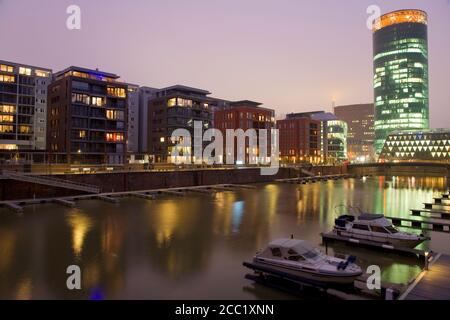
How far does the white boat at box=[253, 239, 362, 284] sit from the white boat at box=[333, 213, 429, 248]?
400 inches

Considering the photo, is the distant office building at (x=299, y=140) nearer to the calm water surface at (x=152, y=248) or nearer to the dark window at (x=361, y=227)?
the calm water surface at (x=152, y=248)

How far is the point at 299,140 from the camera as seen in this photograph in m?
166

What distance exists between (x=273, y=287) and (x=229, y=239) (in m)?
13.0

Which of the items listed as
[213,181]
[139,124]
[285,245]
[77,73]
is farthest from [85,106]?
[285,245]

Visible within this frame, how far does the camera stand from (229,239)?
106 ft

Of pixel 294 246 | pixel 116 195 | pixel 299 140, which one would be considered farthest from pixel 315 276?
pixel 299 140

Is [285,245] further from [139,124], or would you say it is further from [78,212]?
[139,124]

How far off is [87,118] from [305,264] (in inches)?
3305

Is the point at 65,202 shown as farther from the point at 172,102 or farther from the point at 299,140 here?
the point at 299,140

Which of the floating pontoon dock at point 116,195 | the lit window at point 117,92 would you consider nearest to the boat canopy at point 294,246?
the floating pontoon dock at point 116,195

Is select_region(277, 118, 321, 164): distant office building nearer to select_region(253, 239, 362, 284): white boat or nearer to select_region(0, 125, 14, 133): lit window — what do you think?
select_region(0, 125, 14, 133): lit window

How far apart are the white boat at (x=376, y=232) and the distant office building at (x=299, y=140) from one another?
13668 centimetres

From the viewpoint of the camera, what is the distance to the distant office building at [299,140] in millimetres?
165750

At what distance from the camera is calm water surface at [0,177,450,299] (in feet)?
64.7
